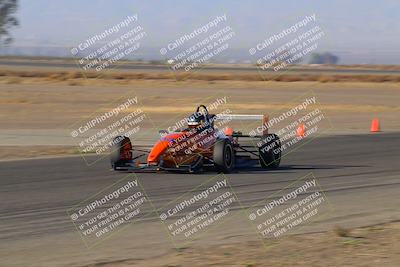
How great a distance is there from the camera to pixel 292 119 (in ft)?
121

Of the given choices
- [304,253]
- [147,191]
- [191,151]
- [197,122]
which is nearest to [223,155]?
[191,151]

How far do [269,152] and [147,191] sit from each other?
4.63 m

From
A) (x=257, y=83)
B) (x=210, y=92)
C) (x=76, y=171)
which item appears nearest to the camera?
(x=76, y=171)

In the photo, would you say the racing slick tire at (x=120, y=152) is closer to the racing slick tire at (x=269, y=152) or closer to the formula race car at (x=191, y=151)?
the formula race car at (x=191, y=151)

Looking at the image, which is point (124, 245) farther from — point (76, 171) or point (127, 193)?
point (76, 171)

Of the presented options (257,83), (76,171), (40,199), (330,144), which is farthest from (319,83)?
(40,199)

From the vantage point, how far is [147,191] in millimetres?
14898

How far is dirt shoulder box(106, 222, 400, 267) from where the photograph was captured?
927 cm

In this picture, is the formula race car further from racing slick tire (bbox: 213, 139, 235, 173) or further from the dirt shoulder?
the dirt shoulder

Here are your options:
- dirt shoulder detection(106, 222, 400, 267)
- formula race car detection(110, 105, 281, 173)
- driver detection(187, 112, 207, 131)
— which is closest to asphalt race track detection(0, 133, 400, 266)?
A: formula race car detection(110, 105, 281, 173)

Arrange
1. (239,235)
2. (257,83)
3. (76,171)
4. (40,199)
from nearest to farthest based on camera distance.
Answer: (239,235) → (40,199) → (76,171) → (257,83)

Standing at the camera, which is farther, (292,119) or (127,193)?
(292,119)

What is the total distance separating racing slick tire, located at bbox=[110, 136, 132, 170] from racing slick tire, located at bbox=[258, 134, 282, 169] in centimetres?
289

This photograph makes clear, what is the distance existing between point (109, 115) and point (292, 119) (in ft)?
25.7
